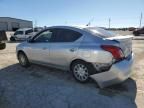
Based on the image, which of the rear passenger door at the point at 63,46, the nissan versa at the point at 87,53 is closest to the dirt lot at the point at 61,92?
the nissan versa at the point at 87,53

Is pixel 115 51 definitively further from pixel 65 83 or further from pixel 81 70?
pixel 65 83

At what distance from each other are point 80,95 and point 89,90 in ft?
1.20

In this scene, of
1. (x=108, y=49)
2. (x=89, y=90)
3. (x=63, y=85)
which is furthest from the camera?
(x=63, y=85)

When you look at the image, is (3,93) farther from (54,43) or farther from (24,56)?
(24,56)

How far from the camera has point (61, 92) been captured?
177 inches

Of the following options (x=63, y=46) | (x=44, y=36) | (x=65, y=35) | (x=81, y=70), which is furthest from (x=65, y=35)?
(x=81, y=70)

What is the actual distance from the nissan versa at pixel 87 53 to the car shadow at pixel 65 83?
0.80ft

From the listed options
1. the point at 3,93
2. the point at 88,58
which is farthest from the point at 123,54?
the point at 3,93

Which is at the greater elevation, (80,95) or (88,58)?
(88,58)

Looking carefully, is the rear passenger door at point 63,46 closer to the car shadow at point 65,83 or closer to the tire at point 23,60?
the car shadow at point 65,83

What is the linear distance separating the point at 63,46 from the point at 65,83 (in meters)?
1.05

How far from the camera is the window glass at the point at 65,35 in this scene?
507cm

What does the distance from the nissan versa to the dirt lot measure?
0.32 metres

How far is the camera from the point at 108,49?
4289mm
